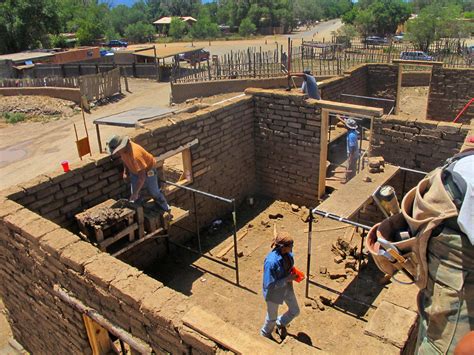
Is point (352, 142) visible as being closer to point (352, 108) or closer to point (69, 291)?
point (352, 108)

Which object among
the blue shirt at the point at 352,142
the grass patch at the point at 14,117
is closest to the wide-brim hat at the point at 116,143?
the blue shirt at the point at 352,142

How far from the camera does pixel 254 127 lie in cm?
1032

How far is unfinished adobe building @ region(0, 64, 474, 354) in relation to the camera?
405cm

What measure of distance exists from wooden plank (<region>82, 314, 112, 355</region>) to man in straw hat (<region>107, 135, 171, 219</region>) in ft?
7.88

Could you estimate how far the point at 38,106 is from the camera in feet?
72.1

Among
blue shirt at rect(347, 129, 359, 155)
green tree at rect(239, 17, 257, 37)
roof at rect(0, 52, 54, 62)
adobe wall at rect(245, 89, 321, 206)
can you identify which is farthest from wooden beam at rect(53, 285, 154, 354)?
green tree at rect(239, 17, 257, 37)

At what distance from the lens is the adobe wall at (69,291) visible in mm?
3979

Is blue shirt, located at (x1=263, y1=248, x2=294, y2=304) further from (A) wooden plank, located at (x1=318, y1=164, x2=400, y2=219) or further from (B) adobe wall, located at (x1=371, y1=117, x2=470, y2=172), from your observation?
(B) adobe wall, located at (x1=371, y1=117, x2=470, y2=172)

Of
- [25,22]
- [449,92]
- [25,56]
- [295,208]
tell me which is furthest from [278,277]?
[25,22]

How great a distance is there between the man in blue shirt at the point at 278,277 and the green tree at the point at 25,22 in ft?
134

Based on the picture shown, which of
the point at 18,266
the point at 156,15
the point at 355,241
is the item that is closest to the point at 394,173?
the point at 355,241

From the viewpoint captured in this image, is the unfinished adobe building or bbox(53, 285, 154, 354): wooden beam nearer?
the unfinished adobe building

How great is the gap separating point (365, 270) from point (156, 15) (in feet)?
311

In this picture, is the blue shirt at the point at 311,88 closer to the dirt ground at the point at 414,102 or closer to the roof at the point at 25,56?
the dirt ground at the point at 414,102
